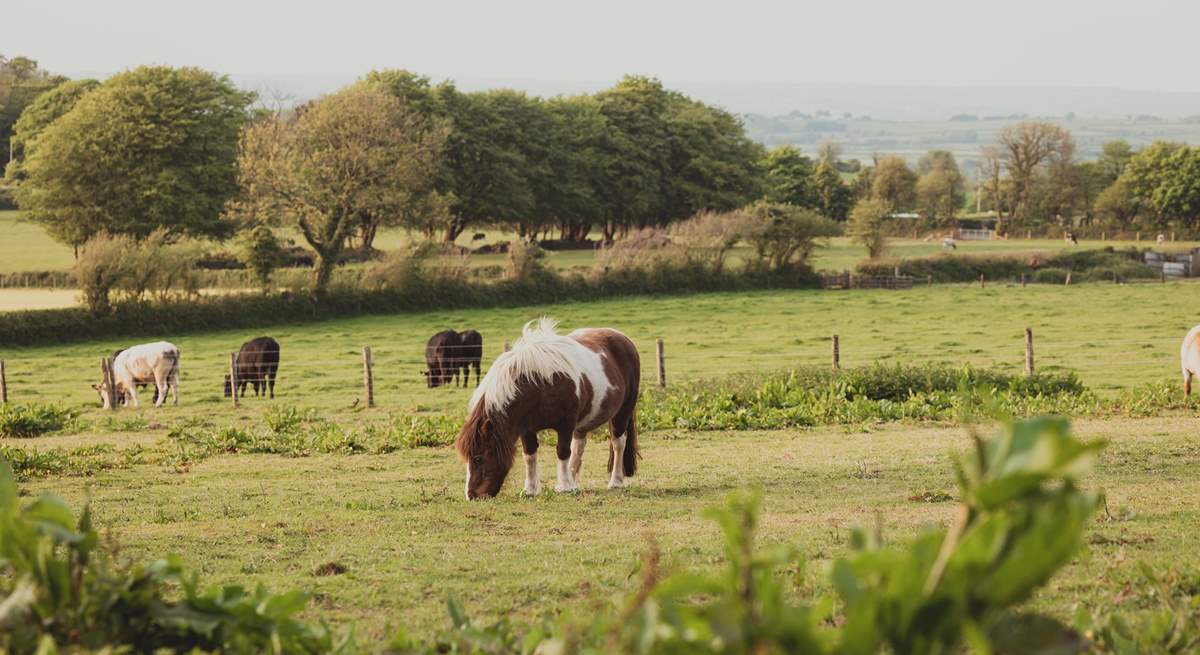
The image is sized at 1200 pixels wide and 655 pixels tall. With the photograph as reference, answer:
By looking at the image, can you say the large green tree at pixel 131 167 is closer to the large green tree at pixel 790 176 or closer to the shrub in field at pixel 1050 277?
the shrub in field at pixel 1050 277

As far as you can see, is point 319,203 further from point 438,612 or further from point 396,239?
point 438,612

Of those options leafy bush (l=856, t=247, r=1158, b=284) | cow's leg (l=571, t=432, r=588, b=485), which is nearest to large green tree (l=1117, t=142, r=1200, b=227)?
leafy bush (l=856, t=247, r=1158, b=284)

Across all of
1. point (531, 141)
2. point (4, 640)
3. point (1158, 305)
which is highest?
point (531, 141)

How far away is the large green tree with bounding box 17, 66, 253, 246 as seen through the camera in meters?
52.4

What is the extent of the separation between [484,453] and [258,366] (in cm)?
1856

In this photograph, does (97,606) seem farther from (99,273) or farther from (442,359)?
(99,273)

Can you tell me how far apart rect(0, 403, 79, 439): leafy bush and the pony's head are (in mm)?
10959

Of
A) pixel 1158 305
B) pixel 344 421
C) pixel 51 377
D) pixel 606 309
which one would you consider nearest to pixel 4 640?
pixel 344 421

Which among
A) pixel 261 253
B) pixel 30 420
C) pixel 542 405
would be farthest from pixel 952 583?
pixel 261 253

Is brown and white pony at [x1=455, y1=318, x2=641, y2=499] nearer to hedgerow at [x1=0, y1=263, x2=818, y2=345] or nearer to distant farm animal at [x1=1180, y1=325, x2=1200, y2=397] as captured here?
distant farm animal at [x1=1180, y1=325, x2=1200, y2=397]

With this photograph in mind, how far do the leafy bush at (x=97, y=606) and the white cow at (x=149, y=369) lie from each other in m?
26.5

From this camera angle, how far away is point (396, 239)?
252ft

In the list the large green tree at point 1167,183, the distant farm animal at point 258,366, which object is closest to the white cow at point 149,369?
the distant farm animal at point 258,366

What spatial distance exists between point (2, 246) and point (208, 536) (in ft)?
192
